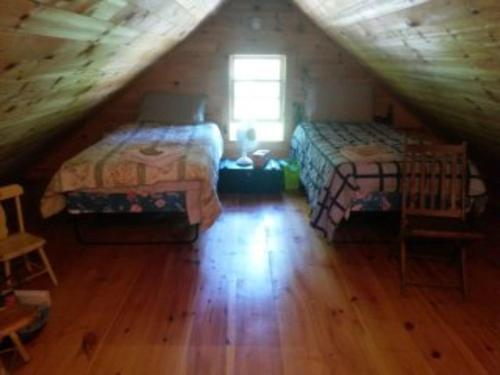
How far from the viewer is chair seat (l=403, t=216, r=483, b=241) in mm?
2391

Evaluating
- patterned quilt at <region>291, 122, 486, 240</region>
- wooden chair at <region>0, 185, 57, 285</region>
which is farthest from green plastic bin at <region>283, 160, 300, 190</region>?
wooden chair at <region>0, 185, 57, 285</region>

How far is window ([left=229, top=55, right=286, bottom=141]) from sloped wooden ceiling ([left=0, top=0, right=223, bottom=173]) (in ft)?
4.49

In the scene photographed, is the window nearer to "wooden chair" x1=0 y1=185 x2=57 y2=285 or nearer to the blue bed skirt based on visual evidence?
the blue bed skirt

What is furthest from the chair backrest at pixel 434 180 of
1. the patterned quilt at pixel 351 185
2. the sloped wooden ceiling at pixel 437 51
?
the sloped wooden ceiling at pixel 437 51

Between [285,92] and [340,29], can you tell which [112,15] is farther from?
[285,92]

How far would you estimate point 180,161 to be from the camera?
292 centimetres

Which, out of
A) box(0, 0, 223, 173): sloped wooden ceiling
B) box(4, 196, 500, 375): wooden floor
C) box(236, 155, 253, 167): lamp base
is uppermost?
box(0, 0, 223, 173): sloped wooden ceiling

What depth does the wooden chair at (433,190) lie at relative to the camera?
252 cm

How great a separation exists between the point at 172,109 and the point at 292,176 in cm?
136

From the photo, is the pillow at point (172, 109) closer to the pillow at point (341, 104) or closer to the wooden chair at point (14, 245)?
the pillow at point (341, 104)

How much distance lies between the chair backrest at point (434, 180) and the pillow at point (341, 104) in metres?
1.82

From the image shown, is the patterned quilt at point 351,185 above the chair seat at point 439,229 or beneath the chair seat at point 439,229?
above

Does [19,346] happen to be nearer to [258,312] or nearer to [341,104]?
[258,312]

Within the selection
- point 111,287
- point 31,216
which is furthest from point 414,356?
point 31,216
